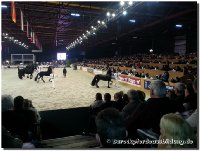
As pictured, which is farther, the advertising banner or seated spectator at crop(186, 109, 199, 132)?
the advertising banner

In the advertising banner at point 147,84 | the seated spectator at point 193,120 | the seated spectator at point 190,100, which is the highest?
the seated spectator at point 190,100

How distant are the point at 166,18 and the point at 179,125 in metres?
18.3

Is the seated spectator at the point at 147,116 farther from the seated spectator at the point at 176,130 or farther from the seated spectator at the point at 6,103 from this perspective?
the seated spectator at the point at 6,103

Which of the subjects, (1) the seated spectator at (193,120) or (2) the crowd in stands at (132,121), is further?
(1) the seated spectator at (193,120)

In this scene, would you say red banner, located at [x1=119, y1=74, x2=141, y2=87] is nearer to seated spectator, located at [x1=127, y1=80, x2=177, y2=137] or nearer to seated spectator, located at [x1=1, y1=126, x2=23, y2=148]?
seated spectator, located at [x1=127, y1=80, x2=177, y2=137]

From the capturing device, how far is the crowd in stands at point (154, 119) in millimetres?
2131

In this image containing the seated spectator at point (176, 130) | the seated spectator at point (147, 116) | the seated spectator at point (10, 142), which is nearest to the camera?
the seated spectator at point (176, 130)

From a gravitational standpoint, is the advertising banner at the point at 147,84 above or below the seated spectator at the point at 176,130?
below

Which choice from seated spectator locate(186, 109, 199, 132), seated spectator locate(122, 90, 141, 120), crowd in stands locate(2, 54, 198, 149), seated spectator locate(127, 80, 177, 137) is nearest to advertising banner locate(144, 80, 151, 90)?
crowd in stands locate(2, 54, 198, 149)

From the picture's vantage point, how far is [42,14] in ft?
70.8

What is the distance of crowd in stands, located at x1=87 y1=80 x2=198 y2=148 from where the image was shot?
2131 millimetres

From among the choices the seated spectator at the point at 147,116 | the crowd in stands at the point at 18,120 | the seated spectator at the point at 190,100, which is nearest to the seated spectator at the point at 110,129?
the seated spectator at the point at 147,116

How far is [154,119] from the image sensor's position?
3.06m

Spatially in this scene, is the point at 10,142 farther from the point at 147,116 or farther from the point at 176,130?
the point at 176,130
